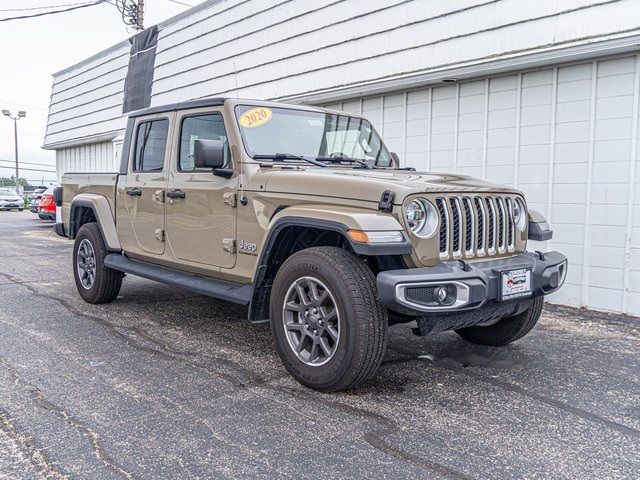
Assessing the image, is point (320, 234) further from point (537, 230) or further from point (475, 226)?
point (537, 230)

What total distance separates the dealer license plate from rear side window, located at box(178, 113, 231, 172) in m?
2.30

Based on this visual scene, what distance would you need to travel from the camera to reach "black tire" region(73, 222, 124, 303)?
6133 mm

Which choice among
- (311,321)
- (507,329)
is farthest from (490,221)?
(311,321)

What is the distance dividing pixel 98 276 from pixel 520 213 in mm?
4192

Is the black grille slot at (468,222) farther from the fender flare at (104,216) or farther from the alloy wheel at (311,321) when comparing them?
the fender flare at (104,216)

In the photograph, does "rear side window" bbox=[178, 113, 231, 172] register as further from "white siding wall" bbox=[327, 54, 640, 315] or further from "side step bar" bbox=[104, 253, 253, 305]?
"white siding wall" bbox=[327, 54, 640, 315]

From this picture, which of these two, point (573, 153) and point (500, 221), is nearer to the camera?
point (500, 221)

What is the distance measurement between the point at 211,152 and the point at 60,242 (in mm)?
9999

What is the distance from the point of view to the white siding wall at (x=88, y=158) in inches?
650

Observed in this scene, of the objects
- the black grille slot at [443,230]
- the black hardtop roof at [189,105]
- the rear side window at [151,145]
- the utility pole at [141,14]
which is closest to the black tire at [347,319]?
the black grille slot at [443,230]

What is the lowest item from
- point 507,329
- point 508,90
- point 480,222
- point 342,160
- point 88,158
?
point 507,329

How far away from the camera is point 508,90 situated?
7.04 metres

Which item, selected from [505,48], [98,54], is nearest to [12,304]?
[505,48]

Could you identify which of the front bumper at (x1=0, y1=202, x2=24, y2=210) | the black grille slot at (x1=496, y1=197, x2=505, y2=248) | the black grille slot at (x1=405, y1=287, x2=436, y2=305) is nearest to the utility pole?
the front bumper at (x1=0, y1=202, x2=24, y2=210)
